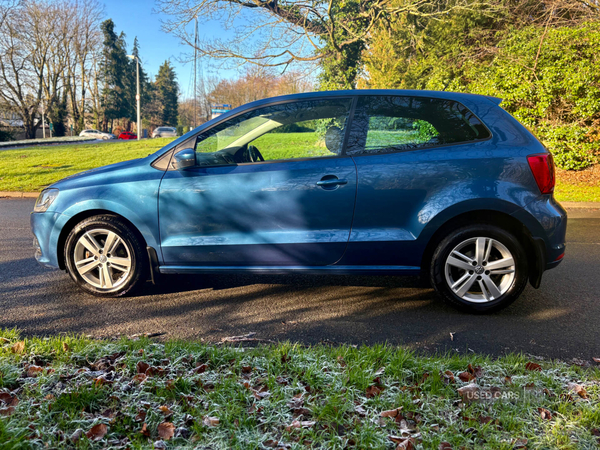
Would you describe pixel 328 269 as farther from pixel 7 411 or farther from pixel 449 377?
pixel 7 411

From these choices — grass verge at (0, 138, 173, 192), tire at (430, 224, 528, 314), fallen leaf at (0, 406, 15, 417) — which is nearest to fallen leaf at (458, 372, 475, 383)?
tire at (430, 224, 528, 314)

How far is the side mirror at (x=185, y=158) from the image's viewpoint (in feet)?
12.9

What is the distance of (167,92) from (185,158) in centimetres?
8605

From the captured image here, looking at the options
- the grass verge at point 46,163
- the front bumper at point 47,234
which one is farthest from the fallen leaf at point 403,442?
the grass verge at point 46,163

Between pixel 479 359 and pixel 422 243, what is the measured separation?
1124 mm

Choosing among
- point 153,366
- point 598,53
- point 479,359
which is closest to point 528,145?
point 479,359

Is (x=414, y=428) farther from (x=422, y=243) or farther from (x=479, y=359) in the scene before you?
(x=422, y=243)

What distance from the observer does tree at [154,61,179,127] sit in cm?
8062

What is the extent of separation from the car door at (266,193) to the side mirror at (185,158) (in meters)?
0.04

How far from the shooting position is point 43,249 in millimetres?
4230

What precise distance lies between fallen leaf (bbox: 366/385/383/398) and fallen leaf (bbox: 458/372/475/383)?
518 mm

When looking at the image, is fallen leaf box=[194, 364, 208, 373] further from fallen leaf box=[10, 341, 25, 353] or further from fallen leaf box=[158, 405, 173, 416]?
fallen leaf box=[10, 341, 25, 353]

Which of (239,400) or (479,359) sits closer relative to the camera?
(239,400)

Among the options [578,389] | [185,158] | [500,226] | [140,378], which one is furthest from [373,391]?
[185,158]
